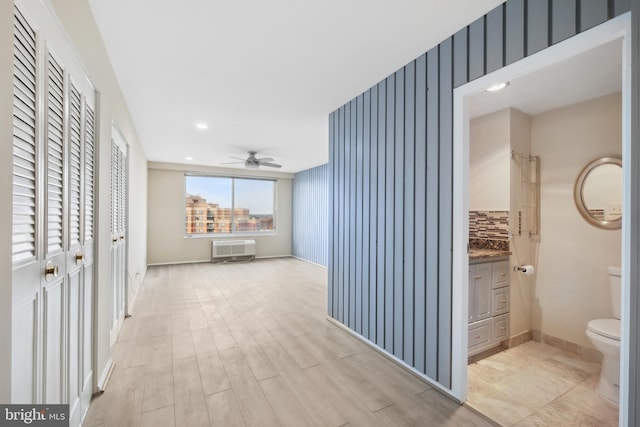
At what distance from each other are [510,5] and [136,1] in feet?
7.05

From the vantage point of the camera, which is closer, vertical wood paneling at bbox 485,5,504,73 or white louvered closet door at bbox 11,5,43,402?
white louvered closet door at bbox 11,5,43,402

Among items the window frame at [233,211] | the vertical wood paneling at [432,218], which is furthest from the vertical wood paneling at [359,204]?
the window frame at [233,211]

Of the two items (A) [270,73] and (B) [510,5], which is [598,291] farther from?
(A) [270,73]

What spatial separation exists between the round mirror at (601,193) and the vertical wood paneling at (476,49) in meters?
1.71

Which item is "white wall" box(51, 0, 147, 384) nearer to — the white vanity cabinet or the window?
the white vanity cabinet

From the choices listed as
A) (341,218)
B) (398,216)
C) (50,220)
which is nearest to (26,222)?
(50,220)

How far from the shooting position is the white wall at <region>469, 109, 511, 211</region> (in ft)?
9.28

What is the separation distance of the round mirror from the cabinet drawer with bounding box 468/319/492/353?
1.35 metres

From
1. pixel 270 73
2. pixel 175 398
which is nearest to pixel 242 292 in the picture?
pixel 175 398

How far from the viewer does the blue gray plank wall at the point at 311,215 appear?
6.81 m

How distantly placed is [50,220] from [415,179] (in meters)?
2.23

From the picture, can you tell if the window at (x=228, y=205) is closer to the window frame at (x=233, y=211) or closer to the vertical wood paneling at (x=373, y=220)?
the window frame at (x=233, y=211)

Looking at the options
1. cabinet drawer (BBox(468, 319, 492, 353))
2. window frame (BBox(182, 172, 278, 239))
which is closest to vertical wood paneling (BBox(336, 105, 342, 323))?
cabinet drawer (BBox(468, 319, 492, 353))

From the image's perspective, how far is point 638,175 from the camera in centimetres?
108
